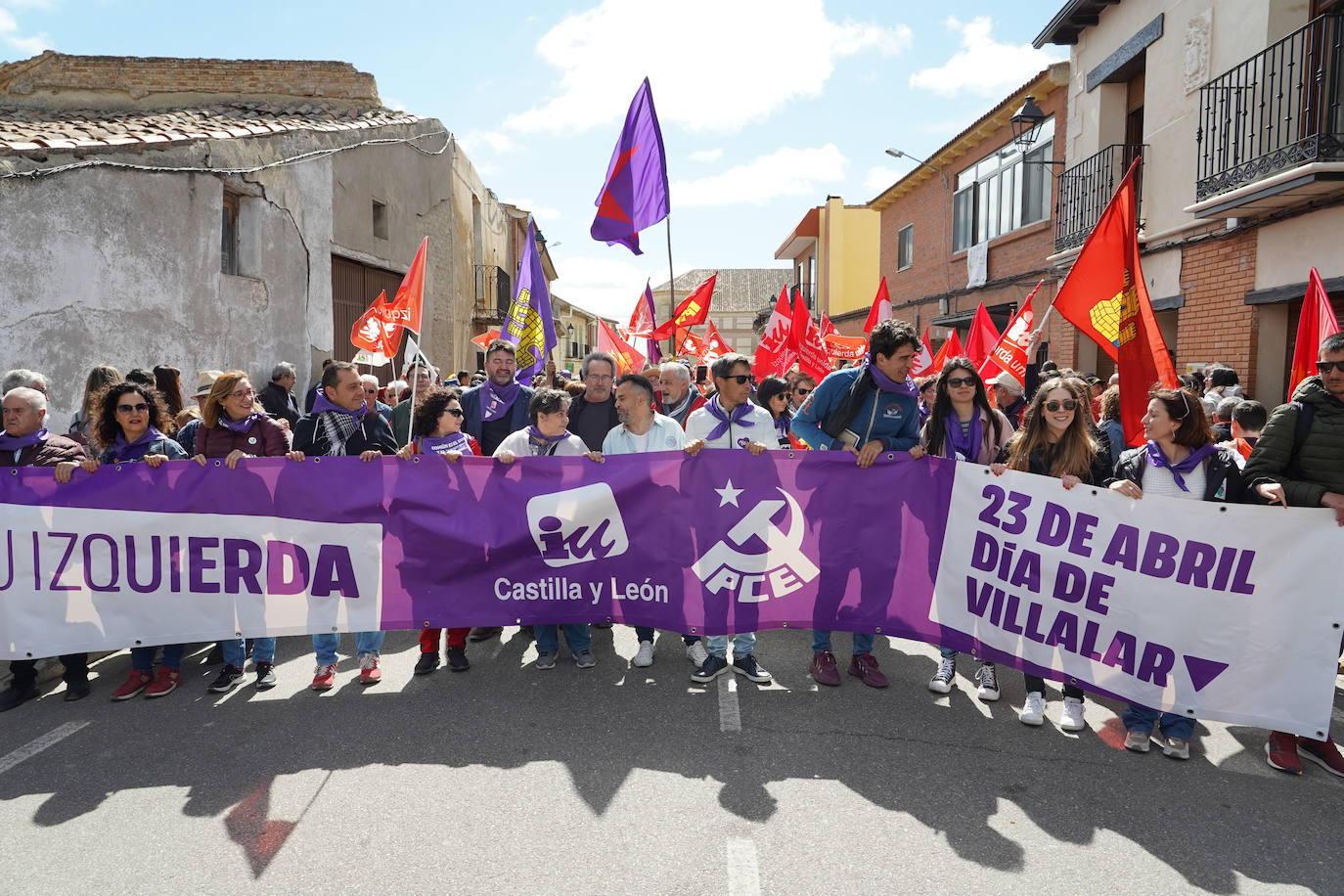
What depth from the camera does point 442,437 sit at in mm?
5520

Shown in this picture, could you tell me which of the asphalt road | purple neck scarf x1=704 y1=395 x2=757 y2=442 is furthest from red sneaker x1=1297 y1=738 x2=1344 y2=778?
purple neck scarf x1=704 y1=395 x2=757 y2=442

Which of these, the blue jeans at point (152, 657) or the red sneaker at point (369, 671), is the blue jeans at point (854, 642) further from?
the blue jeans at point (152, 657)

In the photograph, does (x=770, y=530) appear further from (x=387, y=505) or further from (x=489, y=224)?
(x=489, y=224)

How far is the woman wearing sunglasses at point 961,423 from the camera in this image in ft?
16.4

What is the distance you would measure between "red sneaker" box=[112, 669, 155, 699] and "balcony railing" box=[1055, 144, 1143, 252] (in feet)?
41.2

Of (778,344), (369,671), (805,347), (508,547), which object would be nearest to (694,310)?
(778,344)

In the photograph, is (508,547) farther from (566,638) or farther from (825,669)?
(825,669)

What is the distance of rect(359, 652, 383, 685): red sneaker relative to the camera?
5.00 metres

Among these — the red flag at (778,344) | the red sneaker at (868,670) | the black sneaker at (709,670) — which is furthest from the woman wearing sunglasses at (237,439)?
the red flag at (778,344)

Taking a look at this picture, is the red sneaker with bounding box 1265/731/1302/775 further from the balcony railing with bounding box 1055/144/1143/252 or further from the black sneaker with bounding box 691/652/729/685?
the balcony railing with bounding box 1055/144/1143/252

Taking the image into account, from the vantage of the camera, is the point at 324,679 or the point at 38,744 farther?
the point at 324,679

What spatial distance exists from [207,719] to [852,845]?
328cm

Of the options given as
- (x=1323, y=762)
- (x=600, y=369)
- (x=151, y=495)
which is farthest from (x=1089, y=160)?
(x=151, y=495)

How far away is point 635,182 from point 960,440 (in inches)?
155
